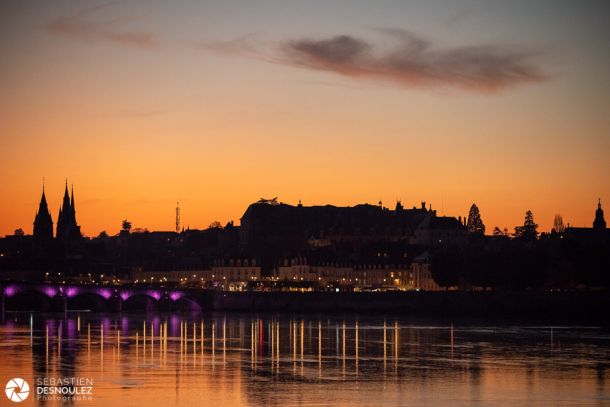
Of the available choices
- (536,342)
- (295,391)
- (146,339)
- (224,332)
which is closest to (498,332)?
(536,342)

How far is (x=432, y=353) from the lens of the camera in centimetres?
8625

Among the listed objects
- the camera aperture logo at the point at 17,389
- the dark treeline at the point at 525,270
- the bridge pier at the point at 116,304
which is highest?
the dark treeline at the point at 525,270

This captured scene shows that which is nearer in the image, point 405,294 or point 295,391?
point 295,391

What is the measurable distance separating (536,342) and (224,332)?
92.3 ft

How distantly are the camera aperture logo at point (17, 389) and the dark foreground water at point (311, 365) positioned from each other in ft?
1.17

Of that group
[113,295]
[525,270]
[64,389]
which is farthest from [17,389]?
[113,295]

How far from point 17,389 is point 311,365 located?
19609 mm

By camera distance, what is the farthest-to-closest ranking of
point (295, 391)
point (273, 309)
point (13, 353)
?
point (273, 309) → point (13, 353) → point (295, 391)

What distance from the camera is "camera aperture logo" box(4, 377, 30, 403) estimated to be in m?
60.1

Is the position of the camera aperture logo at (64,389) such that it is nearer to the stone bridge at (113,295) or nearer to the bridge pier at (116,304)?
the stone bridge at (113,295)

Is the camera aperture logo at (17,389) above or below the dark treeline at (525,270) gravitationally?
below

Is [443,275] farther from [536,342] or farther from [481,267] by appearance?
[536,342]

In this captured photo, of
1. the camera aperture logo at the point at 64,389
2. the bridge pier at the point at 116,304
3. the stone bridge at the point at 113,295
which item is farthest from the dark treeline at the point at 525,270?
the camera aperture logo at the point at 64,389

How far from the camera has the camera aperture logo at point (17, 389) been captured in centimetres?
6006
